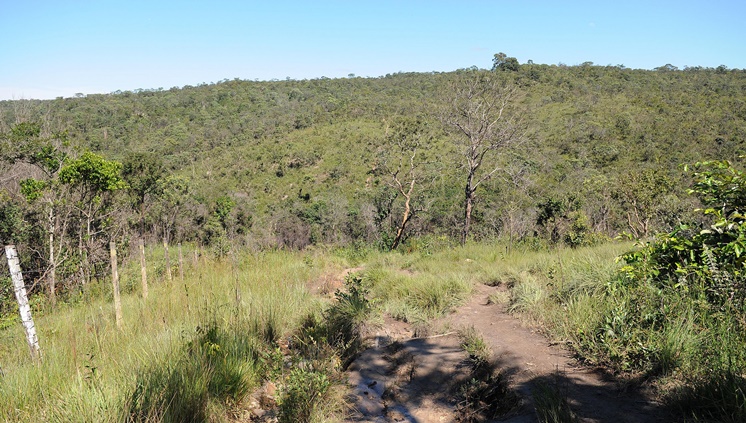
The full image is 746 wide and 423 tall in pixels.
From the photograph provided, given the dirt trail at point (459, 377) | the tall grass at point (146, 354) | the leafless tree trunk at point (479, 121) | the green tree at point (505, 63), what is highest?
the green tree at point (505, 63)

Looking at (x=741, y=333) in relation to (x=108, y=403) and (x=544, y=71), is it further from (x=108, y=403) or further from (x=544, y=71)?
(x=544, y=71)

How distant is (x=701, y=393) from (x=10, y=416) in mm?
4460

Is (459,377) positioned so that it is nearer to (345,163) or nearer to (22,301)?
(22,301)

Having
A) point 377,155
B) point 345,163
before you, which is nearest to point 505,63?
Result: point 345,163

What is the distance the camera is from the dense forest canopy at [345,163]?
1284 cm

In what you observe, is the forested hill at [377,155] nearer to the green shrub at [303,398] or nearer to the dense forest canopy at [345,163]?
the dense forest canopy at [345,163]

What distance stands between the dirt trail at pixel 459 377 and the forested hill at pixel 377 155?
272cm

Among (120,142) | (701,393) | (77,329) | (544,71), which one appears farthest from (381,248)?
(544,71)

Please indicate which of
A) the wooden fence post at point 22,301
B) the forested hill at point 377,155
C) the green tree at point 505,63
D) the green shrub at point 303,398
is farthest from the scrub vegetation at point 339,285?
the green tree at point 505,63

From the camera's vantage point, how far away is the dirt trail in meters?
3.14

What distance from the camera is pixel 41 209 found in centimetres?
1215

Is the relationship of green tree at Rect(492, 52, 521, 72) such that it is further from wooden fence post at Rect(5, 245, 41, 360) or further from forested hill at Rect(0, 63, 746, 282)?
wooden fence post at Rect(5, 245, 41, 360)

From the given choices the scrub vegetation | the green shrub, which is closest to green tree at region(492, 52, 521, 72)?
the scrub vegetation

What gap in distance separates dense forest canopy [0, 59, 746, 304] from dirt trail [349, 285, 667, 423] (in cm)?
228
